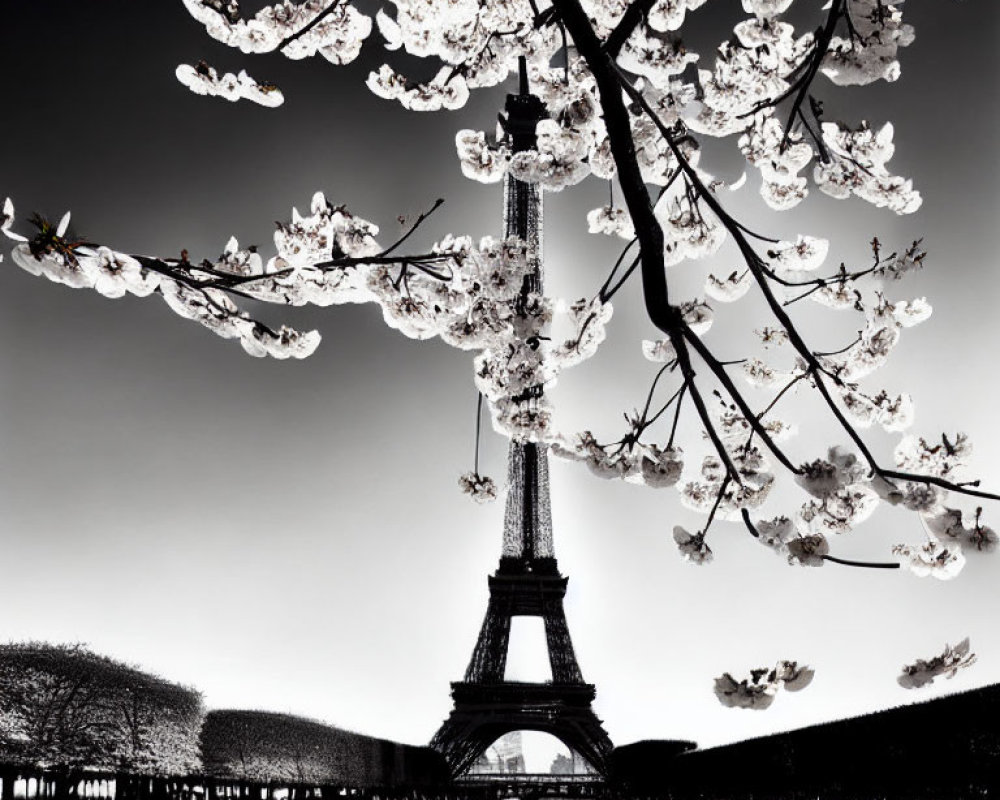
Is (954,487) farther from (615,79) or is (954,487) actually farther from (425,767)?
(425,767)

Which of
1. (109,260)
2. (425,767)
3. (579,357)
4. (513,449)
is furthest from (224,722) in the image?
(109,260)

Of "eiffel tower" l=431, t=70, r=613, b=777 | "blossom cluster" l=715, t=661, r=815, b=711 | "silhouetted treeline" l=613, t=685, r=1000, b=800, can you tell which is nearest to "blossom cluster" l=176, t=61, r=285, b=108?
"blossom cluster" l=715, t=661, r=815, b=711

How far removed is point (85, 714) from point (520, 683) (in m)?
16.4

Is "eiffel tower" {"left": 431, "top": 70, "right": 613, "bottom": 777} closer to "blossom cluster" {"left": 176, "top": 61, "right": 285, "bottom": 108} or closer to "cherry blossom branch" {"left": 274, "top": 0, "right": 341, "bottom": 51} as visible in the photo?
"blossom cluster" {"left": 176, "top": 61, "right": 285, "bottom": 108}

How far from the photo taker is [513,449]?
1308 inches

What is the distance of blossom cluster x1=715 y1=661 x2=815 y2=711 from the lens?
3.85 metres

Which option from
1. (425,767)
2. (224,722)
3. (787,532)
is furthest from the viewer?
(425,767)

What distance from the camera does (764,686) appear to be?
389cm

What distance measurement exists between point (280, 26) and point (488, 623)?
2946 centimetres

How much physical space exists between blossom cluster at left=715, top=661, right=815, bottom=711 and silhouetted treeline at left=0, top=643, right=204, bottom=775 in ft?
62.3

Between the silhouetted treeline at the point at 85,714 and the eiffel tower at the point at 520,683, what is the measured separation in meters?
11.2

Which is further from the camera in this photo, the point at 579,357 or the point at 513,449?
the point at 513,449

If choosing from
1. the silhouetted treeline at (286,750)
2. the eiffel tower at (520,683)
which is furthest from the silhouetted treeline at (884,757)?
the eiffel tower at (520,683)

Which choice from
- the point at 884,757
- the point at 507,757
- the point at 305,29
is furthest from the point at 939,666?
the point at 507,757
